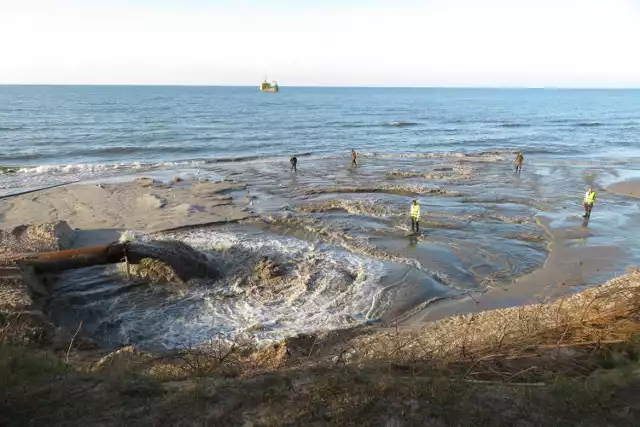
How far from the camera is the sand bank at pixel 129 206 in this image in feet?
55.2

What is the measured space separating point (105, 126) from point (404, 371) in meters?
53.2

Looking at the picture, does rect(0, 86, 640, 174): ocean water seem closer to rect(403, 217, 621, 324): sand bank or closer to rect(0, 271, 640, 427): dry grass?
rect(403, 217, 621, 324): sand bank

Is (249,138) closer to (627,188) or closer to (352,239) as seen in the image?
(352,239)

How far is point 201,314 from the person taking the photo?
32.2 feet

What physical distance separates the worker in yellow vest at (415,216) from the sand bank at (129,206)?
22.7ft

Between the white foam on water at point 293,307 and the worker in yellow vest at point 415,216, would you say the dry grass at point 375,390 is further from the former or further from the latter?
the worker in yellow vest at point 415,216

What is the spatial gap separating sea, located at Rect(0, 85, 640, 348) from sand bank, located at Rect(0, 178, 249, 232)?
1.29 metres

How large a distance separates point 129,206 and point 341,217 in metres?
9.60

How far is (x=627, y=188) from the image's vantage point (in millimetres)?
24391

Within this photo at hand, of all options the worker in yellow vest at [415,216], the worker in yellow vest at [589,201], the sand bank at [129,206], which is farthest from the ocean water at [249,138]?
the worker in yellow vest at [589,201]

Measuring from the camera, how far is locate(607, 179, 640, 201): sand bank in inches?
915

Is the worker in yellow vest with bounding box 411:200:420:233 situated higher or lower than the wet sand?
higher

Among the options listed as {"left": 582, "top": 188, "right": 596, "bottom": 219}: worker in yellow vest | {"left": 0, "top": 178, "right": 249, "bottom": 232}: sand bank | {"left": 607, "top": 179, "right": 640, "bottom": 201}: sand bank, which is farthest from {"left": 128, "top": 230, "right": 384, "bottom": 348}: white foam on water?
{"left": 607, "top": 179, "right": 640, "bottom": 201}: sand bank

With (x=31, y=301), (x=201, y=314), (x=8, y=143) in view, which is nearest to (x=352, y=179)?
(x=201, y=314)
